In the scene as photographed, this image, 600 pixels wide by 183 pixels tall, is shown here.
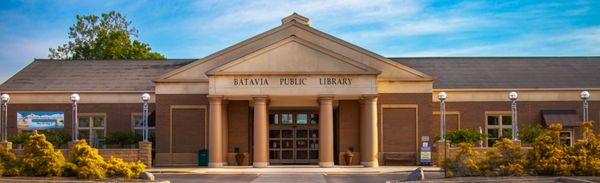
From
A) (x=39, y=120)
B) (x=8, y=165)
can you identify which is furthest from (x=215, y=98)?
(x=8, y=165)

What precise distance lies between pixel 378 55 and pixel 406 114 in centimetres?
358

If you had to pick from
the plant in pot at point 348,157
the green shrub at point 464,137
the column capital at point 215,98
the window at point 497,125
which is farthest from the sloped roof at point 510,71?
the column capital at point 215,98

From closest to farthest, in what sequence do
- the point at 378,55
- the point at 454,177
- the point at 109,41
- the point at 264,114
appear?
1. the point at 454,177
2. the point at 264,114
3. the point at 378,55
4. the point at 109,41

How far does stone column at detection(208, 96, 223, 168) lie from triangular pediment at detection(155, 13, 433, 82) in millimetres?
1650

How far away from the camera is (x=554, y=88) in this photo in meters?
48.5

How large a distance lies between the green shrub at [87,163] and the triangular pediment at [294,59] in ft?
44.8

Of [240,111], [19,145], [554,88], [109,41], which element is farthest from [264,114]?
[109,41]

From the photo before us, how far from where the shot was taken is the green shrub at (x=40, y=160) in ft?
93.3

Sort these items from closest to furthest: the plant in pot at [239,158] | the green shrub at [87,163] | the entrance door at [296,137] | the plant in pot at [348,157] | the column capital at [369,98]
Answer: the green shrub at [87,163] → the column capital at [369,98] → the plant in pot at [348,157] → the plant in pot at [239,158] → the entrance door at [296,137]

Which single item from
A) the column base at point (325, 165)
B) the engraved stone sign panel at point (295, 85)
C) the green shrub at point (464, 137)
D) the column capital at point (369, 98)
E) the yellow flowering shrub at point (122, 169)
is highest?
the engraved stone sign panel at point (295, 85)

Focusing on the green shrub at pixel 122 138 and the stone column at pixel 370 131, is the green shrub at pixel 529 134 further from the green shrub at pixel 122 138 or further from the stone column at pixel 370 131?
the green shrub at pixel 122 138

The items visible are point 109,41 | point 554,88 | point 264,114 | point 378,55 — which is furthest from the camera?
point 109,41

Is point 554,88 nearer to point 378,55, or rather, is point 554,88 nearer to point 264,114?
point 378,55

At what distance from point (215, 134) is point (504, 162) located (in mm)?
17778
